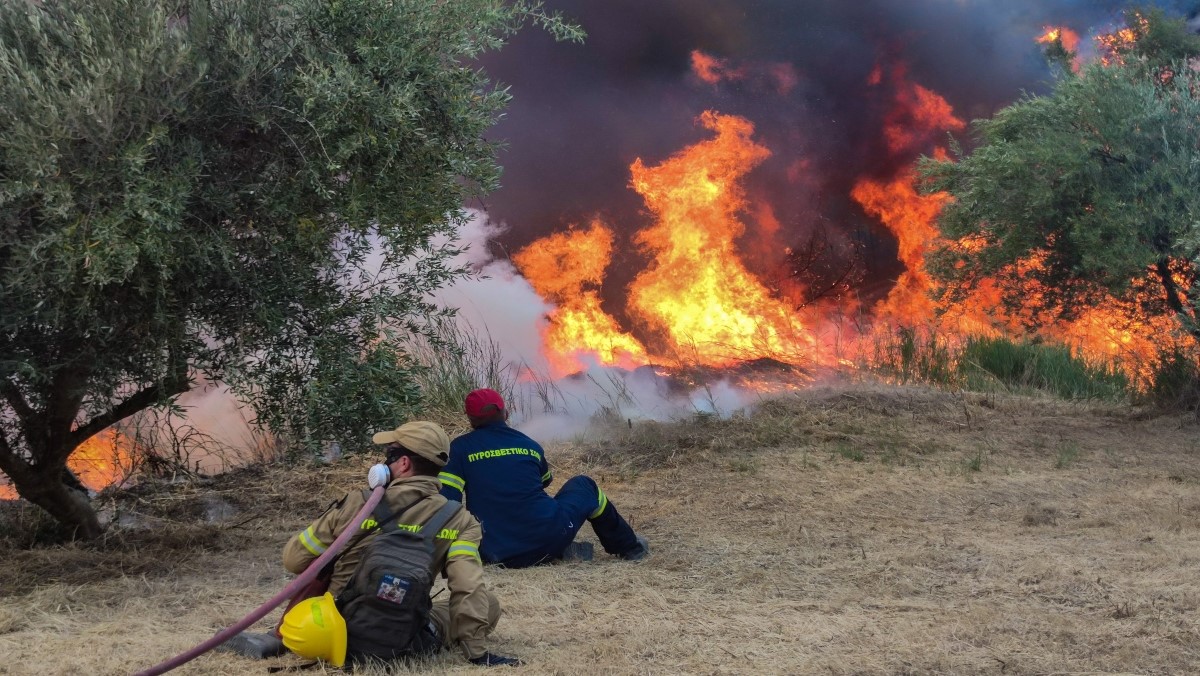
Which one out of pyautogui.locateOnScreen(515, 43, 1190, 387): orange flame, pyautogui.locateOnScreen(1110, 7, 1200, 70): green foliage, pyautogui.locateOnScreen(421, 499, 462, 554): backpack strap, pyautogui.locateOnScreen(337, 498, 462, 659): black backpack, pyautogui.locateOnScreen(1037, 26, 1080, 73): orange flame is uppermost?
pyautogui.locateOnScreen(1037, 26, 1080, 73): orange flame

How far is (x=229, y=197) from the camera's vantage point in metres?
6.14

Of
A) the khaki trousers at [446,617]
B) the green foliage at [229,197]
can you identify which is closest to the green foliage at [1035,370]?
the green foliage at [229,197]

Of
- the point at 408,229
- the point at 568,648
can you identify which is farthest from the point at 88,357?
the point at 568,648

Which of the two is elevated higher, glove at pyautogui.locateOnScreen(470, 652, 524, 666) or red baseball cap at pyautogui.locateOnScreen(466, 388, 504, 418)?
red baseball cap at pyautogui.locateOnScreen(466, 388, 504, 418)

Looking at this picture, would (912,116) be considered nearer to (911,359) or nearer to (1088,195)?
(911,359)

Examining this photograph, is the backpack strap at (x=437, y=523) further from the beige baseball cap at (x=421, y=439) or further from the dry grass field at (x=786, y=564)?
the dry grass field at (x=786, y=564)

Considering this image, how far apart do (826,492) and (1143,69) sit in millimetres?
8085

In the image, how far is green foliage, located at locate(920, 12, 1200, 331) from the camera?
11.7 meters

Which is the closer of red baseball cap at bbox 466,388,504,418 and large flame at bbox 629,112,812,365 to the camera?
red baseball cap at bbox 466,388,504,418

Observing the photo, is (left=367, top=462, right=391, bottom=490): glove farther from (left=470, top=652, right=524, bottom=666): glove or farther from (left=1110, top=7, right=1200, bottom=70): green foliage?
(left=1110, top=7, right=1200, bottom=70): green foliage

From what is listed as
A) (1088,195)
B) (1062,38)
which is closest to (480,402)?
(1088,195)

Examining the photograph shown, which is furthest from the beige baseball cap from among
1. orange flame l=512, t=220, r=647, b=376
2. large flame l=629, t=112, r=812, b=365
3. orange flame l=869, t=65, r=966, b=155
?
orange flame l=869, t=65, r=966, b=155

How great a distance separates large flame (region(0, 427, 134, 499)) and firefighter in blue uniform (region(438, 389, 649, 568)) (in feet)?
15.2

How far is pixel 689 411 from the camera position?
41.8 ft
